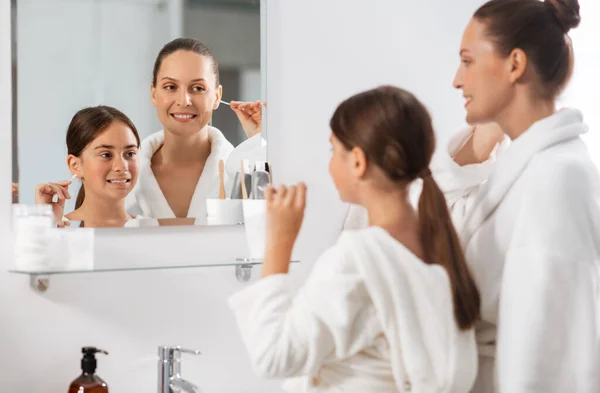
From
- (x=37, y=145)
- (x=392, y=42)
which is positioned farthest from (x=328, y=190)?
(x=37, y=145)

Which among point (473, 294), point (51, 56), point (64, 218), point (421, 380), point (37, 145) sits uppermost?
point (51, 56)

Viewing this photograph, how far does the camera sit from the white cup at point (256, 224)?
5.34ft

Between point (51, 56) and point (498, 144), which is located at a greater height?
point (51, 56)

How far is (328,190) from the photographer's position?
69.9 inches

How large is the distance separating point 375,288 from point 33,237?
58 centimetres

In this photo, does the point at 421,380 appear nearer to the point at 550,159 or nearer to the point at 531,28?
the point at 550,159

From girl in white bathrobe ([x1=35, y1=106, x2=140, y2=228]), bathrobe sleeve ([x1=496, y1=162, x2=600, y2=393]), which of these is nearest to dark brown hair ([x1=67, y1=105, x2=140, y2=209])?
girl in white bathrobe ([x1=35, y1=106, x2=140, y2=228])

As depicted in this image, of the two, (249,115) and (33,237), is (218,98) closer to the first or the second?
(249,115)

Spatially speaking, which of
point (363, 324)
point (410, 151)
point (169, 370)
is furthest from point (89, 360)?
point (410, 151)


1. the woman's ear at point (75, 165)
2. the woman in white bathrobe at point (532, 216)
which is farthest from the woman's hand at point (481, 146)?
the woman's ear at point (75, 165)

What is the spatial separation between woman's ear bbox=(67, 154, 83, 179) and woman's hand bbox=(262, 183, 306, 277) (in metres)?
0.39

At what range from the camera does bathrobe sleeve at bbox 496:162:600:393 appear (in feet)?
4.29

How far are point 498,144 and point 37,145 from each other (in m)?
0.87

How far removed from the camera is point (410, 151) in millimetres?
1266
